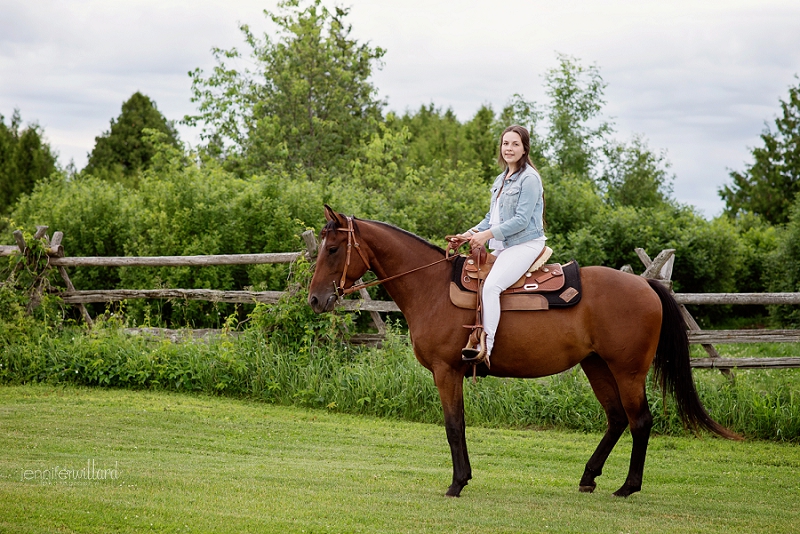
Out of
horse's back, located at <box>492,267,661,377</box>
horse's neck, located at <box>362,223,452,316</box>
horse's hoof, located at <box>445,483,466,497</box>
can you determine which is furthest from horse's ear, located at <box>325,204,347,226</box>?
horse's hoof, located at <box>445,483,466,497</box>

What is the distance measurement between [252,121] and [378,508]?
1686cm

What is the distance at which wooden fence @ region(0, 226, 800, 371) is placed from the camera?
902 cm

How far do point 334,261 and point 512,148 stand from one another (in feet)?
5.30

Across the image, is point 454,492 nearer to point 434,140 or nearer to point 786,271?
point 786,271

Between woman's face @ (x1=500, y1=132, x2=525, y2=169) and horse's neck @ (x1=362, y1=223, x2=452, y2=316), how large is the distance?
0.98 m

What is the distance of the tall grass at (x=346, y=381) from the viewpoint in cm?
885

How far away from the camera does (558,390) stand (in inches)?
370

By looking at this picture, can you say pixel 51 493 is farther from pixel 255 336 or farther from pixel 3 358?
pixel 3 358

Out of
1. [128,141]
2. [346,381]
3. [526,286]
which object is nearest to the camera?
[526,286]

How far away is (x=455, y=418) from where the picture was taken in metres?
5.96

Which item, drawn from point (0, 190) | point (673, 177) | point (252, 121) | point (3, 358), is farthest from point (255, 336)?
point (0, 190)

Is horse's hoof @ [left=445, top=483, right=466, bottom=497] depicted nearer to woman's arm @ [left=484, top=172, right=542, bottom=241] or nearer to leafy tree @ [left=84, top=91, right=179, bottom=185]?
woman's arm @ [left=484, top=172, right=542, bottom=241]

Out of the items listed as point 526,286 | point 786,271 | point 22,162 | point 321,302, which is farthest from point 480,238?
point 22,162

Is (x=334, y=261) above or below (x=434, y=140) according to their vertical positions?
below
